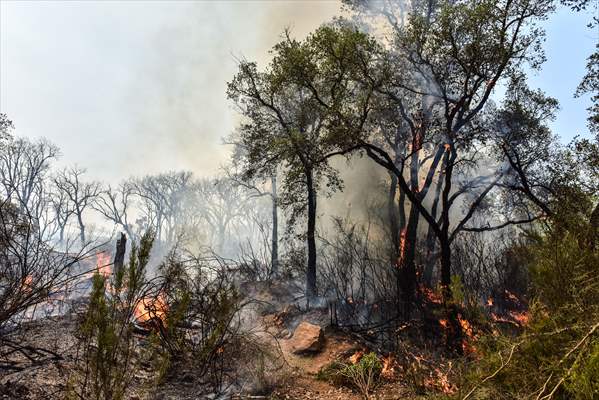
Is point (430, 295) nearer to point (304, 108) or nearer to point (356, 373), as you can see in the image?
point (356, 373)

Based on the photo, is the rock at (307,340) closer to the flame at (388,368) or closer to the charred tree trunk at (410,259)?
the flame at (388,368)

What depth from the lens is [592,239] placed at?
4.38 meters

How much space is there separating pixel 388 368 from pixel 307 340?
249 centimetres

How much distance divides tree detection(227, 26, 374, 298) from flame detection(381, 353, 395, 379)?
5.90m

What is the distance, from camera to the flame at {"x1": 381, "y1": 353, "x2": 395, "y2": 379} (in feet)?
23.5

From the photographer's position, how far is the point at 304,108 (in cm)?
1440

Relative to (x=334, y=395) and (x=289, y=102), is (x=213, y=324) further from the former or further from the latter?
(x=289, y=102)

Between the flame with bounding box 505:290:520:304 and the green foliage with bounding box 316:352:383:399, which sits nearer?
the green foliage with bounding box 316:352:383:399

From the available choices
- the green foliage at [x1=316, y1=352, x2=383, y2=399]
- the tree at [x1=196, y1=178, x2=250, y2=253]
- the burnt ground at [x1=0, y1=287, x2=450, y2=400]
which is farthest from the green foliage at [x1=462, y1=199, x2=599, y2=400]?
the tree at [x1=196, y1=178, x2=250, y2=253]

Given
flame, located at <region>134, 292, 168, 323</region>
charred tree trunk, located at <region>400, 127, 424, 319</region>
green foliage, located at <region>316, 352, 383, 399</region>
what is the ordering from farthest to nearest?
charred tree trunk, located at <region>400, 127, 424, 319</region> < green foliage, located at <region>316, 352, 383, 399</region> < flame, located at <region>134, 292, 168, 323</region>

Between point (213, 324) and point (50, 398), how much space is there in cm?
273

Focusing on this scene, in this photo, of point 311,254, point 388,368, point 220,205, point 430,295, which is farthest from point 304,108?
point 220,205

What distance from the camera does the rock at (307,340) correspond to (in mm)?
9023

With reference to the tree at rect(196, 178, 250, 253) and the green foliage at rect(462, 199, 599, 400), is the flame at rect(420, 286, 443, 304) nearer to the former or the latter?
the green foliage at rect(462, 199, 599, 400)
